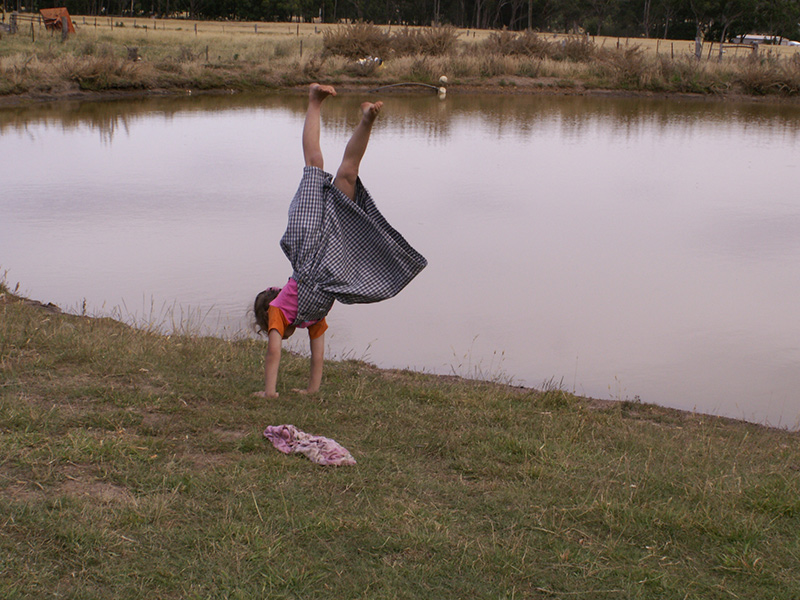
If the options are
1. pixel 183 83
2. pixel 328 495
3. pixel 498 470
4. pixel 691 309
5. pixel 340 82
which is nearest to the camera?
pixel 328 495

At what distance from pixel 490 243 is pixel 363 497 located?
7307 millimetres

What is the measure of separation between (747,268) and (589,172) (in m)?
6.31

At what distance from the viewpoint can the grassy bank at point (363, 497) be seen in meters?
2.77

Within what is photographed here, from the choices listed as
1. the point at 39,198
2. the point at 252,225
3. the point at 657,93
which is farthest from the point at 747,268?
the point at 657,93

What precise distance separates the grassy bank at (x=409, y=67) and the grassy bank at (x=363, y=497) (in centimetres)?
2318

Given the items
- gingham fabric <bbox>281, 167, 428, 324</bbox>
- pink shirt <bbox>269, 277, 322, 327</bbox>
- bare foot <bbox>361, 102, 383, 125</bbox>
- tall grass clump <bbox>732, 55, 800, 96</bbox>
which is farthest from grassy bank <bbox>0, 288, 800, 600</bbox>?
tall grass clump <bbox>732, 55, 800, 96</bbox>

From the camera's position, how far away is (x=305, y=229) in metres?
4.42

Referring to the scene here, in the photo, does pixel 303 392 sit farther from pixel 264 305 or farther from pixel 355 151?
pixel 355 151

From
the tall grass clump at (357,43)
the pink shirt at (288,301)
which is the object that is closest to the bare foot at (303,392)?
the pink shirt at (288,301)

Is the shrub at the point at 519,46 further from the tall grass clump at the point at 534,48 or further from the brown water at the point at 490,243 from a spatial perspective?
the brown water at the point at 490,243

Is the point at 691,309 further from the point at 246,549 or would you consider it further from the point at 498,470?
the point at 246,549

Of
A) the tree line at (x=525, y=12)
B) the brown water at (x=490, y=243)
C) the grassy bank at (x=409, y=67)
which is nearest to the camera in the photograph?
the brown water at (x=490, y=243)

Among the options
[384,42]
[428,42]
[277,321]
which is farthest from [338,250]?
[428,42]

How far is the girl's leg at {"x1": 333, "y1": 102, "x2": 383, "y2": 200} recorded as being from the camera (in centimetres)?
426
